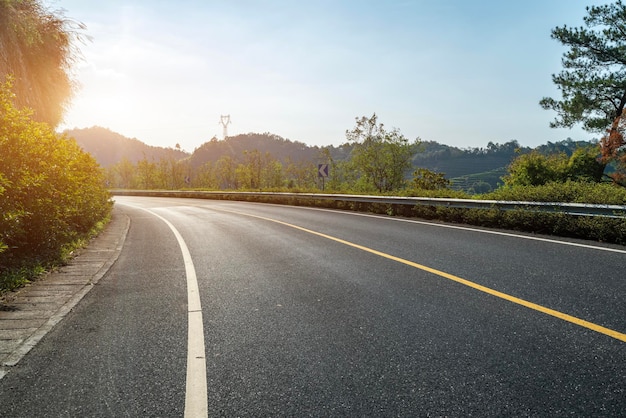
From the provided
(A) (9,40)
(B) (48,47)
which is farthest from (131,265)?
(B) (48,47)

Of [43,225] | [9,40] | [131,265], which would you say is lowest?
[131,265]

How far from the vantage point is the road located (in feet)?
8.02

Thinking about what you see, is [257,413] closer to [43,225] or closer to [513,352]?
[513,352]

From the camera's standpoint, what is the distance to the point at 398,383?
2.62 meters

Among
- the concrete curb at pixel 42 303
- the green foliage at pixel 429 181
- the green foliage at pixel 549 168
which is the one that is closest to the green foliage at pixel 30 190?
the concrete curb at pixel 42 303

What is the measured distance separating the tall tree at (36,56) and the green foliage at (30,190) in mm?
3294

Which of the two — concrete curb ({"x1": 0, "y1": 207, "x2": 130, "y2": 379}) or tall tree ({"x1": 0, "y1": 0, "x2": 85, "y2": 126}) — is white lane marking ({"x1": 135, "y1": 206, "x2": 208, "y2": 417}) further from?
tall tree ({"x1": 0, "y1": 0, "x2": 85, "y2": 126})

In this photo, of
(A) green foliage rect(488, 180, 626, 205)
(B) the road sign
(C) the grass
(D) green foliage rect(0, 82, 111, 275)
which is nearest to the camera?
Result: (C) the grass

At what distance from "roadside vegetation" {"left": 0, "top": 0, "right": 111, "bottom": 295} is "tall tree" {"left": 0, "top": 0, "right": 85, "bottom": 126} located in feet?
0.07

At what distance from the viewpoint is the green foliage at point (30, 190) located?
5.38 m

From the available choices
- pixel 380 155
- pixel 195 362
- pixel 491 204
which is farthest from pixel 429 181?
pixel 195 362

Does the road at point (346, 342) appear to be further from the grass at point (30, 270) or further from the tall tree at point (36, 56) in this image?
the tall tree at point (36, 56)

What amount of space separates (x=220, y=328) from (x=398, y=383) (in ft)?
6.27

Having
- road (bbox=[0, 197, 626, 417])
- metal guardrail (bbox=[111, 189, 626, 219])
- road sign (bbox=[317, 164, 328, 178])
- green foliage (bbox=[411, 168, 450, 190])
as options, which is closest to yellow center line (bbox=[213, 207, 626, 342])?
road (bbox=[0, 197, 626, 417])
